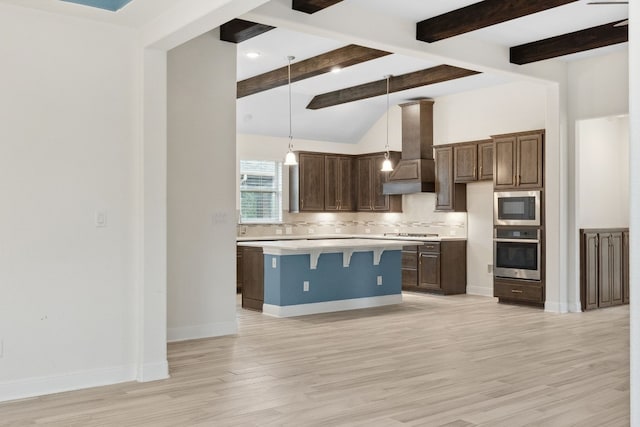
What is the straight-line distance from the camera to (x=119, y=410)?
3787mm

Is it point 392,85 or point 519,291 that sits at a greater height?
point 392,85

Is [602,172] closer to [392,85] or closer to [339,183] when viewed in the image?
[392,85]

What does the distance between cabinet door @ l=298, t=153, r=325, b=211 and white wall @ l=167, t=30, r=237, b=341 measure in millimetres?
4452

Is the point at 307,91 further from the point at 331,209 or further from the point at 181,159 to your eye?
the point at 181,159

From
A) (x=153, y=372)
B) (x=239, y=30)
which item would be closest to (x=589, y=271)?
(x=239, y=30)

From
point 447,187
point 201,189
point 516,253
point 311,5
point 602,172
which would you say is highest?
point 311,5

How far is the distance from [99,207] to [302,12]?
237 centimetres

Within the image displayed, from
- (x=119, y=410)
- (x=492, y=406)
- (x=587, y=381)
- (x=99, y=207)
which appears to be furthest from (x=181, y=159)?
(x=587, y=381)

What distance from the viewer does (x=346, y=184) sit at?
36.9ft

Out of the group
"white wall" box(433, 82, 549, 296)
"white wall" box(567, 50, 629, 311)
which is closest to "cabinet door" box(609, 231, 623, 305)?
"white wall" box(567, 50, 629, 311)

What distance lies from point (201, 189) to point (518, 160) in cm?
438

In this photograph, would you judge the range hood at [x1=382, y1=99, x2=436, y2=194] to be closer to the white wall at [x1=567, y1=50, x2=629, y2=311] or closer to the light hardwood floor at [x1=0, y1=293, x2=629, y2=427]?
the white wall at [x1=567, y1=50, x2=629, y2=311]

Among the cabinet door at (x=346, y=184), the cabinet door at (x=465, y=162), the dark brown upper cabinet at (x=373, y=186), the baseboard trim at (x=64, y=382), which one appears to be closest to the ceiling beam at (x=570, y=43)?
the cabinet door at (x=465, y=162)

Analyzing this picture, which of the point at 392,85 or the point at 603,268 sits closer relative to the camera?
the point at 603,268
